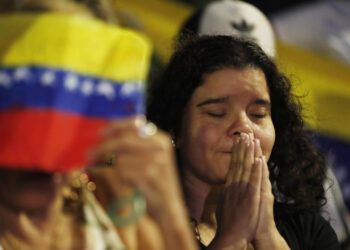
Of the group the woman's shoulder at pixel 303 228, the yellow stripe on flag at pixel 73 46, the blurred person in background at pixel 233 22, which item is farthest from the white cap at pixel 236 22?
the yellow stripe on flag at pixel 73 46

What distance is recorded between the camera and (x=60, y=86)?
1381 millimetres

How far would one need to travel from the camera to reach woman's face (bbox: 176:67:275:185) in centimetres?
208

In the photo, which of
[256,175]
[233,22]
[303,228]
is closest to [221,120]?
[256,175]

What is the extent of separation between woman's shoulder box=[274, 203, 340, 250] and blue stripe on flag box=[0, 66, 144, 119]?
0.92m

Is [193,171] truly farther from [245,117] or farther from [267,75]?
[267,75]

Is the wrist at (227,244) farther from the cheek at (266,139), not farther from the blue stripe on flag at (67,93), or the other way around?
the blue stripe on flag at (67,93)

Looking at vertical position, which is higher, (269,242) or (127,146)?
(127,146)

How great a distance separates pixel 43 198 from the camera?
1432 millimetres

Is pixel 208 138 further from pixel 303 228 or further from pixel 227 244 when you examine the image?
pixel 303 228

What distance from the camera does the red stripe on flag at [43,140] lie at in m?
1.36

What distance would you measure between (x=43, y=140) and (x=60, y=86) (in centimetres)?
8

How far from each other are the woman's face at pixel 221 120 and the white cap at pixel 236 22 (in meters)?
0.82

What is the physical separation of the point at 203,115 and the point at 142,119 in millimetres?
724

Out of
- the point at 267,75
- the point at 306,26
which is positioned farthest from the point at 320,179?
the point at 306,26
